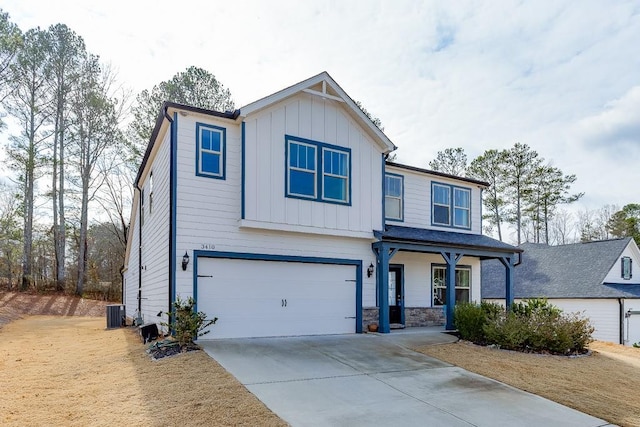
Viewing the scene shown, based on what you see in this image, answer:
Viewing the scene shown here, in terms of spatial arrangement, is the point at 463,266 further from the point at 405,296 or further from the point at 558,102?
the point at 558,102

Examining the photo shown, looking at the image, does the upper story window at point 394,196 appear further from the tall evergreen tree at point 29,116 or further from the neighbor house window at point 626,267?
the tall evergreen tree at point 29,116

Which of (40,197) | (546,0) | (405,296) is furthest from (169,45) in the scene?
(40,197)

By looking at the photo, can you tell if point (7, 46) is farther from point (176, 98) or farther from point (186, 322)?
point (186, 322)

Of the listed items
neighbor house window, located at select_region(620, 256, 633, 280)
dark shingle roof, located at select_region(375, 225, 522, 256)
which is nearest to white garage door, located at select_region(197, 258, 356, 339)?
dark shingle roof, located at select_region(375, 225, 522, 256)

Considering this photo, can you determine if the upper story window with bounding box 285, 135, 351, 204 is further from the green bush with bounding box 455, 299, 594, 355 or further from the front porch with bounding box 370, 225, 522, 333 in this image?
the green bush with bounding box 455, 299, 594, 355

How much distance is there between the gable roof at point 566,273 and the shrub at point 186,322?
714 inches

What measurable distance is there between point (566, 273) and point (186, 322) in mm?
20485

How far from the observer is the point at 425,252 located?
522 inches

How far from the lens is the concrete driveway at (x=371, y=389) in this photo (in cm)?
565

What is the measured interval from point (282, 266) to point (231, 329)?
1.99m

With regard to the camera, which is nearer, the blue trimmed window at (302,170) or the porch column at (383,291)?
the blue trimmed window at (302,170)

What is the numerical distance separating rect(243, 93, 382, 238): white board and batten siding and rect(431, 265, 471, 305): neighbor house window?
390cm

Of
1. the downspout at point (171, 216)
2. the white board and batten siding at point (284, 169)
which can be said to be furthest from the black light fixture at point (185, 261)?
the white board and batten siding at point (284, 169)

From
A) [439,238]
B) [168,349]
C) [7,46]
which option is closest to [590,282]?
[439,238]
